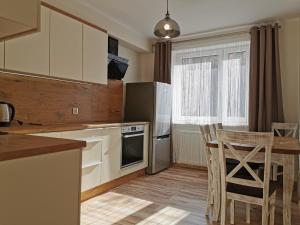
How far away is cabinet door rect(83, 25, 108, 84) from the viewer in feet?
10.3

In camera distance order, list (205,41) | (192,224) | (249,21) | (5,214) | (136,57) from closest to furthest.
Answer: (5,214), (192,224), (249,21), (205,41), (136,57)

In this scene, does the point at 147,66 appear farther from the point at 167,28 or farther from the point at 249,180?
the point at 249,180

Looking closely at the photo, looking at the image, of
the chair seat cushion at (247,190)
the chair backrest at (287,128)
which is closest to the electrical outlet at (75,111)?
the chair seat cushion at (247,190)

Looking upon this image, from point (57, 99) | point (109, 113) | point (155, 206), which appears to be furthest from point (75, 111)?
point (155, 206)

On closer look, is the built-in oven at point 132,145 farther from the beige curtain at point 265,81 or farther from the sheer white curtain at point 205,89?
the beige curtain at point 265,81

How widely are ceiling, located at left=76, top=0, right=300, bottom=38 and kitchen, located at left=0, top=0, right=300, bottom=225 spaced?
2.3 inches

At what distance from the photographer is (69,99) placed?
11.0 ft

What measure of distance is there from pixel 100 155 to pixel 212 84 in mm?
2423

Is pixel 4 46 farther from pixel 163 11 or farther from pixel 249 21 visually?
pixel 249 21

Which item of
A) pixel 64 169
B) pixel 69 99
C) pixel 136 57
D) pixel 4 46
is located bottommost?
pixel 64 169

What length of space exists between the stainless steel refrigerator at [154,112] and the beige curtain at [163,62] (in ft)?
1.13

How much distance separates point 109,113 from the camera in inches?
163

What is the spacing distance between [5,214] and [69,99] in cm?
261

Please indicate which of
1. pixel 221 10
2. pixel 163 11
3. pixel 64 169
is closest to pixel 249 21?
pixel 221 10
